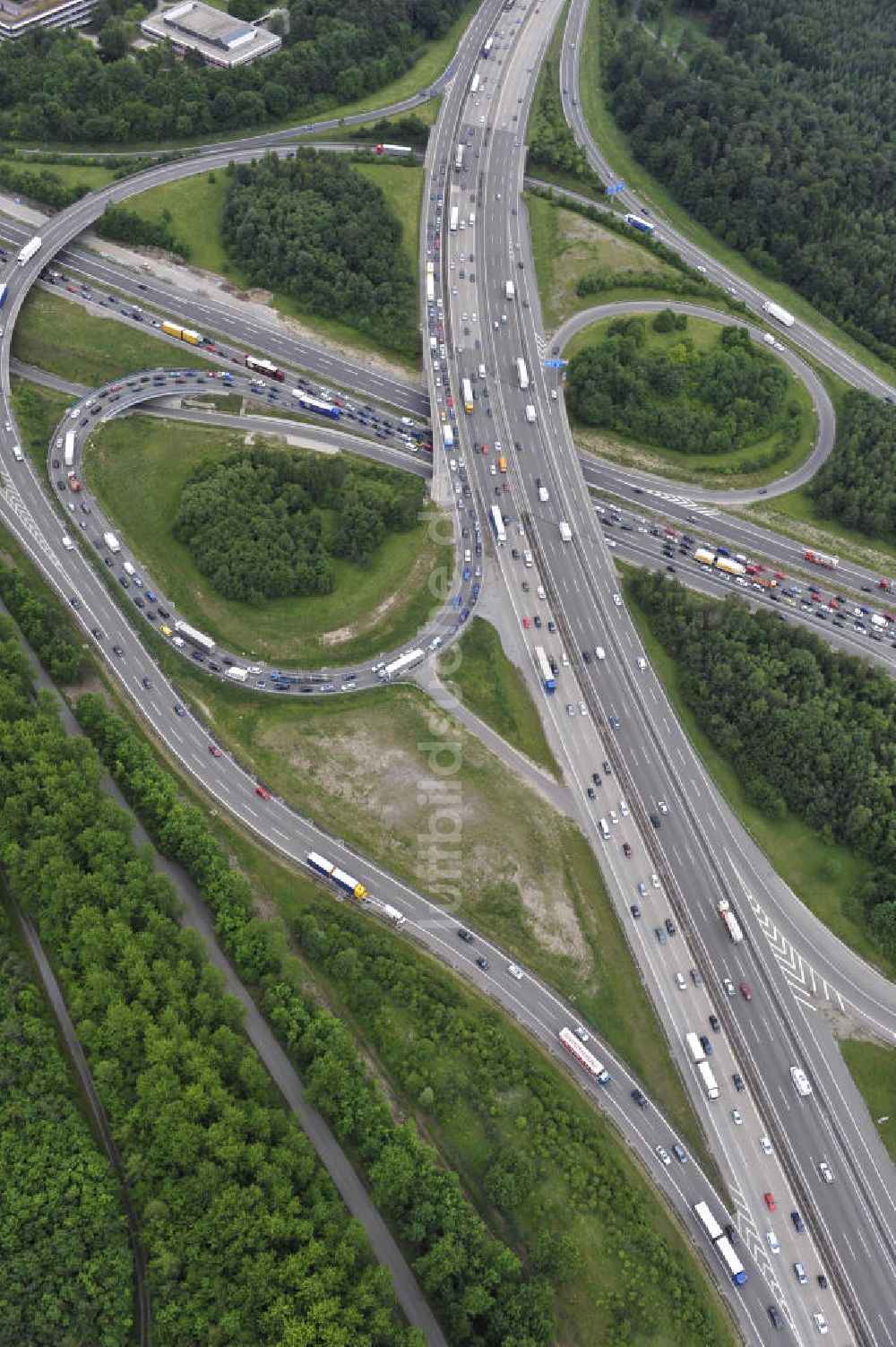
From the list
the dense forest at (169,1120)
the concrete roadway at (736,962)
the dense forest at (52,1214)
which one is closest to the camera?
the dense forest at (52,1214)

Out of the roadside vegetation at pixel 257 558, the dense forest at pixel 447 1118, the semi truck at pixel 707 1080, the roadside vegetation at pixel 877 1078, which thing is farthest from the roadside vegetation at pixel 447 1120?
the roadside vegetation at pixel 257 558

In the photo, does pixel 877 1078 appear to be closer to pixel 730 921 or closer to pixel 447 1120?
pixel 730 921

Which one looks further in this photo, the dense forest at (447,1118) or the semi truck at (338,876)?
the semi truck at (338,876)

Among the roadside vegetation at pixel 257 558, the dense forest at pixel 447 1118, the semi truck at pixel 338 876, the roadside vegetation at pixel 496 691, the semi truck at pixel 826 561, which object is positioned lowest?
the dense forest at pixel 447 1118

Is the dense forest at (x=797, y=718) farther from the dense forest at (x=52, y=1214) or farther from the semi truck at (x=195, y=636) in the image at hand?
the dense forest at (x=52, y=1214)

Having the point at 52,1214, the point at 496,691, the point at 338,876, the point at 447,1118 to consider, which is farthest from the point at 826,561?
the point at 52,1214

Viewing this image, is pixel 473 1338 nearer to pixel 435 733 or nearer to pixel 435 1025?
pixel 435 1025

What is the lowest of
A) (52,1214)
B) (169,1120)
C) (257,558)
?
(52,1214)
